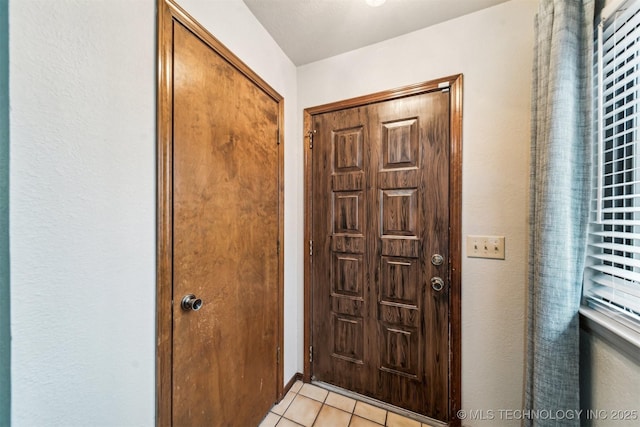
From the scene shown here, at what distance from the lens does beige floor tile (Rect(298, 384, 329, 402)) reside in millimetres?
1546

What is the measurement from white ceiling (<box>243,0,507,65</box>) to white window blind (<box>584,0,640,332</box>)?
0.63 metres

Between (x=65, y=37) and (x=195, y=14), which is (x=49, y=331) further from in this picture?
(x=195, y=14)

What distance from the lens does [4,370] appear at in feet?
1.65

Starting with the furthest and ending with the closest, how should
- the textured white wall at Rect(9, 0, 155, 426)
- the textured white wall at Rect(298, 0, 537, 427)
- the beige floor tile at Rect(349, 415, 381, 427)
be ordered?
the beige floor tile at Rect(349, 415, 381, 427) → the textured white wall at Rect(298, 0, 537, 427) → the textured white wall at Rect(9, 0, 155, 426)

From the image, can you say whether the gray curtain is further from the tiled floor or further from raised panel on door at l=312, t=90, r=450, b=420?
the tiled floor

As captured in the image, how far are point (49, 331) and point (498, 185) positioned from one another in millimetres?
1843

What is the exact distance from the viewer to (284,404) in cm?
149

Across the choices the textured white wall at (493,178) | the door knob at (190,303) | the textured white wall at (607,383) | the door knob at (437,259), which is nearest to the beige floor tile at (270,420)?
the door knob at (190,303)

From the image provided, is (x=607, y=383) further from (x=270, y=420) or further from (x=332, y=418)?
(x=270, y=420)

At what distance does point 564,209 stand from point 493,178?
1.27 ft

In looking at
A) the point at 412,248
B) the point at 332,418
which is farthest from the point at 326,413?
the point at 412,248

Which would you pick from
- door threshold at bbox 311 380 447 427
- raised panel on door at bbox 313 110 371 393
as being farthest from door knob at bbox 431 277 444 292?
door threshold at bbox 311 380 447 427

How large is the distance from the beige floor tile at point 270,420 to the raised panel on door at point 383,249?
14.7 inches

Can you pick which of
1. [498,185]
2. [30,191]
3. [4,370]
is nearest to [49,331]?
[4,370]
